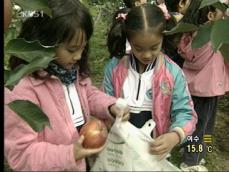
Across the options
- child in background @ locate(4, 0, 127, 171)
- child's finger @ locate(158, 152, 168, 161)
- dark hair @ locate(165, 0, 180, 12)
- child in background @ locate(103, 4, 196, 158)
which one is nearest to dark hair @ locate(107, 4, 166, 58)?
child in background @ locate(103, 4, 196, 158)

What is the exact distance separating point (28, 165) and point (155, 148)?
0.42 meters

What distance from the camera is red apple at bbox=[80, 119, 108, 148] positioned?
1522mm

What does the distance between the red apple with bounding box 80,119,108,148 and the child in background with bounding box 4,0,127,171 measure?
0.05 feet

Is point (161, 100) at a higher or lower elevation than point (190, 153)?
higher

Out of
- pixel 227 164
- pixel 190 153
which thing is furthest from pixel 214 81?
pixel 227 164

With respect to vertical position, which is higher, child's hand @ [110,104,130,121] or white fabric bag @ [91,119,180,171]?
child's hand @ [110,104,130,121]

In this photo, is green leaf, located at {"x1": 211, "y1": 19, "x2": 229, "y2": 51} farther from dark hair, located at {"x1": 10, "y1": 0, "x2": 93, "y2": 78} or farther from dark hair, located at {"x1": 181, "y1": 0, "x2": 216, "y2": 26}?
dark hair, located at {"x1": 181, "y1": 0, "x2": 216, "y2": 26}

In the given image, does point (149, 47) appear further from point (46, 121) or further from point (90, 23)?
point (46, 121)

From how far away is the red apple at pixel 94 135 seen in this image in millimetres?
1522

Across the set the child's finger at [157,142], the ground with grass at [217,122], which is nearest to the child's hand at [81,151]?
the child's finger at [157,142]

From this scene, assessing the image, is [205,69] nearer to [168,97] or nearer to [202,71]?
[202,71]

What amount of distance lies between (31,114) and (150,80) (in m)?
0.70

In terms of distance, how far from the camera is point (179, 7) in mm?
3100

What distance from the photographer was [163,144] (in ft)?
5.72
